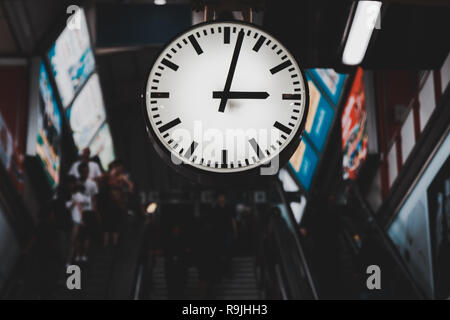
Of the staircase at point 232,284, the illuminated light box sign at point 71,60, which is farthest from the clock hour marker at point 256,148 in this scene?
the illuminated light box sign at point 71,60

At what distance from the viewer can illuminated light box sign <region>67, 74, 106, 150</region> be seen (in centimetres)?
1720

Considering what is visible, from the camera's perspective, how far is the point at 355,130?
12562mm

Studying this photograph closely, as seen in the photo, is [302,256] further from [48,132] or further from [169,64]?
[48,132]

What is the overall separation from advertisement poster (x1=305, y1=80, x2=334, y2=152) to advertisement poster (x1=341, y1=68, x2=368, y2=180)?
2.35 ft

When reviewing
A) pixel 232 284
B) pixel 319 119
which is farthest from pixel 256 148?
pixel 319 119

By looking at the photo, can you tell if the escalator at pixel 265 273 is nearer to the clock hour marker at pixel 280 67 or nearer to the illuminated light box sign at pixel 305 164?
the illuminated light box sign at pixel 305 164

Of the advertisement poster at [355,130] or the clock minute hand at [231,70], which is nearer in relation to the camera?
the clock minute hand at [231,70]

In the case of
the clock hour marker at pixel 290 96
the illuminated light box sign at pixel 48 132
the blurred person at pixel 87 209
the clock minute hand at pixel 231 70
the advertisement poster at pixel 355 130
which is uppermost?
the illuminated light box sign at pixel 48 132

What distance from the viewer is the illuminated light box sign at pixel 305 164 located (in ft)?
50.2

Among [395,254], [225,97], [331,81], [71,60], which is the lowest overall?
[225,97]

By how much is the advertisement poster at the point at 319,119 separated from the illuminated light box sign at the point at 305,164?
0.34 m

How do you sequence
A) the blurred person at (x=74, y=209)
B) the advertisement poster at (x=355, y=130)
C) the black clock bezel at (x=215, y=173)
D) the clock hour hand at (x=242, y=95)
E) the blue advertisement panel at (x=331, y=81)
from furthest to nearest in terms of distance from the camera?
the blue advertisement panel at (x=331, y=81) → the advertisement poster at (x=355, y=130) → the blurred person at (x=74, y=209) → the clock hour hand at (x=242, y=95) → the black clock bezel at (x=215, y=173)

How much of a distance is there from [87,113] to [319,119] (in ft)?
22.5

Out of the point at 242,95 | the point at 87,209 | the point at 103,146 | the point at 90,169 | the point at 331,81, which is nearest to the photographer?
the point at 242,95
